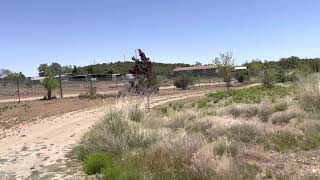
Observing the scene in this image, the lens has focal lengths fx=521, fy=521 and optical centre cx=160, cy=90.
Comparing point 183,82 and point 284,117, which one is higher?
point 183,82

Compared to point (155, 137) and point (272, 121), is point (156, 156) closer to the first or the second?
point (155, 137)

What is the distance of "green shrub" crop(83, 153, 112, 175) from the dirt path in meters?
0.34

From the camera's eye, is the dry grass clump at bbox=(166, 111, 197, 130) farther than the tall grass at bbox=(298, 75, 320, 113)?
No

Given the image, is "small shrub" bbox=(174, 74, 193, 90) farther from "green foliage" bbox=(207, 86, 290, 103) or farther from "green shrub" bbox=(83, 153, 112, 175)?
"green shrub" bbox=(83, 153, 112, 175)

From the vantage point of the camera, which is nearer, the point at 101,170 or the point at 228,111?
the point at 101,170

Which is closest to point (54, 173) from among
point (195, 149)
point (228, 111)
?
point (195, 149)

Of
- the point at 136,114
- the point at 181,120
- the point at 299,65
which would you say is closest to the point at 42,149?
the point at 136,114

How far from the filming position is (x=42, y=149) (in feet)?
44.2

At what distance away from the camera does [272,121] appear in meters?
16.0

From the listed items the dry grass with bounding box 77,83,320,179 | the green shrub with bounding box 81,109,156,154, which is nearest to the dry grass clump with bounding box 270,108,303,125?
the dry grass with bounding box 77,83,320,179

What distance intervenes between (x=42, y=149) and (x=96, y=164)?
3.79 metres

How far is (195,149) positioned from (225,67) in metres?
29.8

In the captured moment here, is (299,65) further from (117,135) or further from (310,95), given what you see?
(117,135)

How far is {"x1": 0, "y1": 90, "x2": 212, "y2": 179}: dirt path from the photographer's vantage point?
35.1 feet
